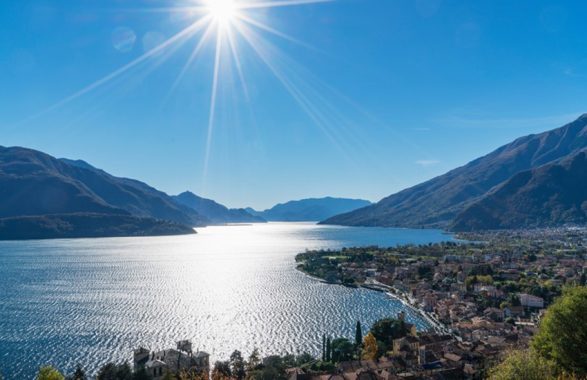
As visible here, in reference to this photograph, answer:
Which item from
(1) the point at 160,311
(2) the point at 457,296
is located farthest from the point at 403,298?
(1) the point at 160,311

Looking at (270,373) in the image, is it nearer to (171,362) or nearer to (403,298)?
(171,362)

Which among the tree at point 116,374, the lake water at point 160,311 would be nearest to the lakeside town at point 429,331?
the tree at point 116,374

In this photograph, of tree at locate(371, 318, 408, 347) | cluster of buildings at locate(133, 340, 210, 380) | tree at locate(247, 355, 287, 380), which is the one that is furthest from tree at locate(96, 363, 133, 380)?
tree at locate(371, 318, 408, 347)

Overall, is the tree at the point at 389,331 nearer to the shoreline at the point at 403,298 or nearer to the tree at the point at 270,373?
the shoreline at the point at 403,298

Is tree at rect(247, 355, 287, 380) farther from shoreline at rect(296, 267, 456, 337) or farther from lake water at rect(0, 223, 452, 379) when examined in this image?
shoreline at rect(296, 267, 456, 337)

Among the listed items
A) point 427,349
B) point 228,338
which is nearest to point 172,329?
point 228,338
